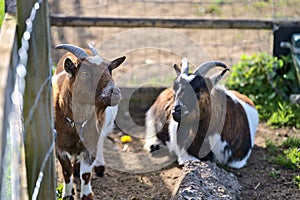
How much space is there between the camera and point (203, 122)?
6.35 m

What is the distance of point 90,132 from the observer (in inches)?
206

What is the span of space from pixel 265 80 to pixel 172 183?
2.46m

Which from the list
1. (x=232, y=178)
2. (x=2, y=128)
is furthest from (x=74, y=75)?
(x=2, y=128)

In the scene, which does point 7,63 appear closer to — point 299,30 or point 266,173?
point 266,173

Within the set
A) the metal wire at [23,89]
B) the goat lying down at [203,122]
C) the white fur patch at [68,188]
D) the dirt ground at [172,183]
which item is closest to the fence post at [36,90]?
the metal wire at [23,89]

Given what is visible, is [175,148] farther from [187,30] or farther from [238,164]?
[187,30]

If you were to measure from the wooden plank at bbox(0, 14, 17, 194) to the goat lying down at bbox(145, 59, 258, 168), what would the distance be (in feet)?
10.1

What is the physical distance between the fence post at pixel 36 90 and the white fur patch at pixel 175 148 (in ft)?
10.6

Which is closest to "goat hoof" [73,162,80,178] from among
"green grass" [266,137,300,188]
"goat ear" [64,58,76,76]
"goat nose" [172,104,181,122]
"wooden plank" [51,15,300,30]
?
"goat nose" [172,104,181,122]

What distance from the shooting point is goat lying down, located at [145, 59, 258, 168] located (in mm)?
6051

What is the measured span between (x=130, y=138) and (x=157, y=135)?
378 mm

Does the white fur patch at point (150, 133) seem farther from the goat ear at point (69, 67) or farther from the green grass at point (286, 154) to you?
the goat ear at point (69, 67)

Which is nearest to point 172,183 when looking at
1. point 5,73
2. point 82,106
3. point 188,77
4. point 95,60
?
point 188,77

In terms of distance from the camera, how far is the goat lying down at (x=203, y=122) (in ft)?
19.9
